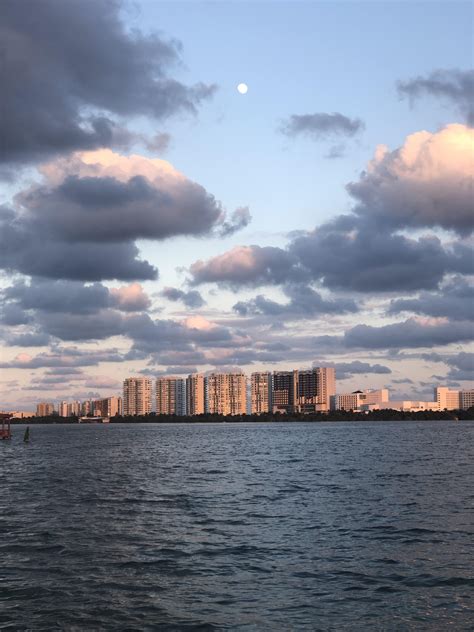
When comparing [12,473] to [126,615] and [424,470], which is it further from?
[126,615]

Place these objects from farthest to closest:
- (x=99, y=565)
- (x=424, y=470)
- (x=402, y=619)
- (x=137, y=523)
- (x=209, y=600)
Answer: (x=424, y=470), (x=137, y=523), (x=99, y=565), (x=209, y=600), (x=402, y=619)

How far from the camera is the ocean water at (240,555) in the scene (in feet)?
77.0

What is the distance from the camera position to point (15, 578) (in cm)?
2878

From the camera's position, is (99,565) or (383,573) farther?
(99,565)

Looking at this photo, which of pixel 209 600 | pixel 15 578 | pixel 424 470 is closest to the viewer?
pixel 209 600

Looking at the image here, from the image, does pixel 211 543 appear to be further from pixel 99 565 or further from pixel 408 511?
pixel 408 511

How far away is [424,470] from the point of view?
254 feet

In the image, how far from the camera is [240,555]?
32.8 metres

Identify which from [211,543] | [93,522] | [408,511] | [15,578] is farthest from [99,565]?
[408,511]

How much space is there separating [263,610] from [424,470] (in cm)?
5723

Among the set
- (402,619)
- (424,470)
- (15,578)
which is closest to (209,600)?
(402,619)

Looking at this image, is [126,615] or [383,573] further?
[383,573]

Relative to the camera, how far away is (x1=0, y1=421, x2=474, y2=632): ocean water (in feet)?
77.0

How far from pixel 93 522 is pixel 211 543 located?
34.4 feet
